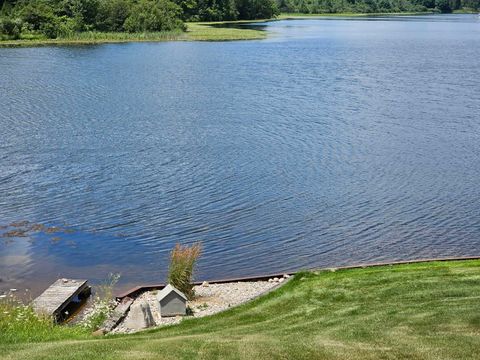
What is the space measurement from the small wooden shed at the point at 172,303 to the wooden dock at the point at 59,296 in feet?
8.85

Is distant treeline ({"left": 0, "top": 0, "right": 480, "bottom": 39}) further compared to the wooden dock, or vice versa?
distant treeline ({"left": 0, "top": 0, "right": 480, "bottom": 39})

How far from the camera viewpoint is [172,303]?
17.5 metres

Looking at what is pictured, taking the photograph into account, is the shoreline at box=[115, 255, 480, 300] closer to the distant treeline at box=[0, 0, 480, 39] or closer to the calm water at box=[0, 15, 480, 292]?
the calm water at box=[0, 15, 480, 292]

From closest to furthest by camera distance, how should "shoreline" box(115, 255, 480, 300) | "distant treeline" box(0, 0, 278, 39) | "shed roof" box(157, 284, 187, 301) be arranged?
"shed roof" box(157, 284, 187, 301) → "shoreline" box(115, 255, 480, 300) → "distant treeline" box(0, 0, 278, 39)

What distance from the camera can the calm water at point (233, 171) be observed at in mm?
23781

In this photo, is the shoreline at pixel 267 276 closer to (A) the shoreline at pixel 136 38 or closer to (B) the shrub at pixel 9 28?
(A) the shoreline at pixel 136 38

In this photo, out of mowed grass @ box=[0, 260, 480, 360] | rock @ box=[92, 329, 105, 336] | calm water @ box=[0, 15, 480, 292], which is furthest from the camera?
calm water @ box=[0, 15, 480, 292]

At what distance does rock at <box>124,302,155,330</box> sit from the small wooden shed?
22.4 inches

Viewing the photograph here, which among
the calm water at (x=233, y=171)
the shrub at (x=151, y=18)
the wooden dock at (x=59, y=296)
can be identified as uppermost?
the shrub at (x=151, y=18)

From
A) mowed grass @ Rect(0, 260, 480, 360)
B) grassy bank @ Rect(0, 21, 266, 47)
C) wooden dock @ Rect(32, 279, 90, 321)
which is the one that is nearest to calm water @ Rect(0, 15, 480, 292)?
wooden dock @ Rect(32, 279, 90, 321)

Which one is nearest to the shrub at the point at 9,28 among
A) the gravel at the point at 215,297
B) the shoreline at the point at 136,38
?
the shoreline at the point at 136,38

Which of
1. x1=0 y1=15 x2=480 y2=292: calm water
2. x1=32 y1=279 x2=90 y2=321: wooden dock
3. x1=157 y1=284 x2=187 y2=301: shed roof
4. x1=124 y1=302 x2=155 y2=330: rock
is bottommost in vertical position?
x1=0 y1=15 x2=480 y2=292: calm water

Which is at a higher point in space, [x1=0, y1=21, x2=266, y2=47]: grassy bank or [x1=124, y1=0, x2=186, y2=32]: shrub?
[x1=124, y1=0, x2=186, y2=32]: shrub

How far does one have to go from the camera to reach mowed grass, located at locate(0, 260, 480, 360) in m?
12.0
